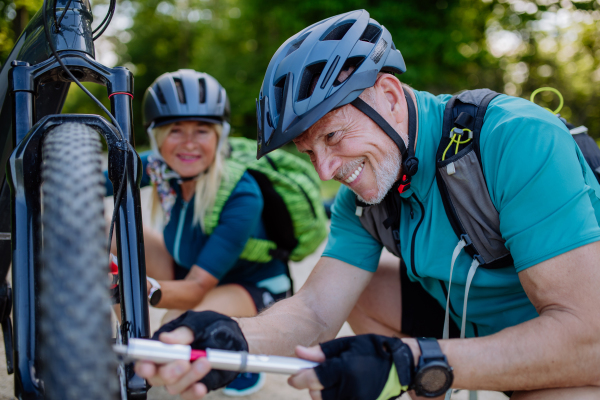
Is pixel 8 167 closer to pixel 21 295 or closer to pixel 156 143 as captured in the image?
pixel 21 295

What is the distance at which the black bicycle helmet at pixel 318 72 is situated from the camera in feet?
5.50

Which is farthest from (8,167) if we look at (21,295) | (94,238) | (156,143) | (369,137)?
(156,143)

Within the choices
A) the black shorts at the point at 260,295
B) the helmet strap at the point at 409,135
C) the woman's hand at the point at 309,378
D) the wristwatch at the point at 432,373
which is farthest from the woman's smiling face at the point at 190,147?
the wristwatch at the point at 432,373

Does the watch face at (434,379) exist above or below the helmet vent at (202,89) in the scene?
below

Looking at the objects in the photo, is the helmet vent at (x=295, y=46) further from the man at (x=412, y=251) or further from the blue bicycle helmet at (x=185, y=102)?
the blue bicycle helmet at (x=185, y=102)

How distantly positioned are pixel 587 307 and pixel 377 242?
0.93 metres

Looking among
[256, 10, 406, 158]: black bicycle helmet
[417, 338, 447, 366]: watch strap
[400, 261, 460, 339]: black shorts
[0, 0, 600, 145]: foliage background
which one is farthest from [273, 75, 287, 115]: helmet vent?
[0, 0, 600, 145]: foliage background

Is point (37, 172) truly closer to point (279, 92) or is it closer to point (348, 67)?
point (279, 92)

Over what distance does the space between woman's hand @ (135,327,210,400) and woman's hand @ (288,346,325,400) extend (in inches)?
9.2

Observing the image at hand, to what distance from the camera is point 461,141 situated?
1679 millimetres

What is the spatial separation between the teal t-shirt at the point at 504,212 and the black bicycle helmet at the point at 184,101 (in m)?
1.35

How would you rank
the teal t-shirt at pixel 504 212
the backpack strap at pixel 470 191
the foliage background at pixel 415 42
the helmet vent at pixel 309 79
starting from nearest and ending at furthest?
1. the teal t-shirt at pixel 504 212
2. the backpack strap at pixel 470 191
3. the helmet vent at pixel 309 79
4. the foliage background at pixel 415 42

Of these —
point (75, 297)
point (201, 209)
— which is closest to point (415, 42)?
point (201, 209)

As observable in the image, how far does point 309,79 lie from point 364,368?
3.46 feet
